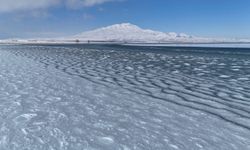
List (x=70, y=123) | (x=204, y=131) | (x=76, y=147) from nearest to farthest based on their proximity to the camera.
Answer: (x=76, y=147)
(x=204, y=131)
(x=70, y=123)

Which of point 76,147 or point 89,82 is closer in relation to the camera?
point 76,147

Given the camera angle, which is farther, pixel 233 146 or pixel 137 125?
pixel 137 125

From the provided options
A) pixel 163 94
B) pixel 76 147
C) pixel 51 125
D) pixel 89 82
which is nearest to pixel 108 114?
pixel 51 125

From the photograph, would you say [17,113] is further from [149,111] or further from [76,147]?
[149,111]

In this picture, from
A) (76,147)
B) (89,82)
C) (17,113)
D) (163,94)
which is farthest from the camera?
(89,82)

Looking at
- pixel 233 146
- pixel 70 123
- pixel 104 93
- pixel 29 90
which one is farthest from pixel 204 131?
pixel 29 90

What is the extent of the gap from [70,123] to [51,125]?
560 mm

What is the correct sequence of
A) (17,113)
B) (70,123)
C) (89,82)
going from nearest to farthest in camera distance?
(70,123)
(17,113)
(89,82)

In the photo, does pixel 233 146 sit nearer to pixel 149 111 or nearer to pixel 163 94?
pixel 149 111

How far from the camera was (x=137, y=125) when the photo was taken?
8.39 metres

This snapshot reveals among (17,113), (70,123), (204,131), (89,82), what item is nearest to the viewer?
(204,131)

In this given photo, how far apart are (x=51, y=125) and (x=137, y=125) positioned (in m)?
2.54

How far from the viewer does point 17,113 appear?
9336mm

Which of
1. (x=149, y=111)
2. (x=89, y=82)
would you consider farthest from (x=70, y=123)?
(x=89, y=82)
